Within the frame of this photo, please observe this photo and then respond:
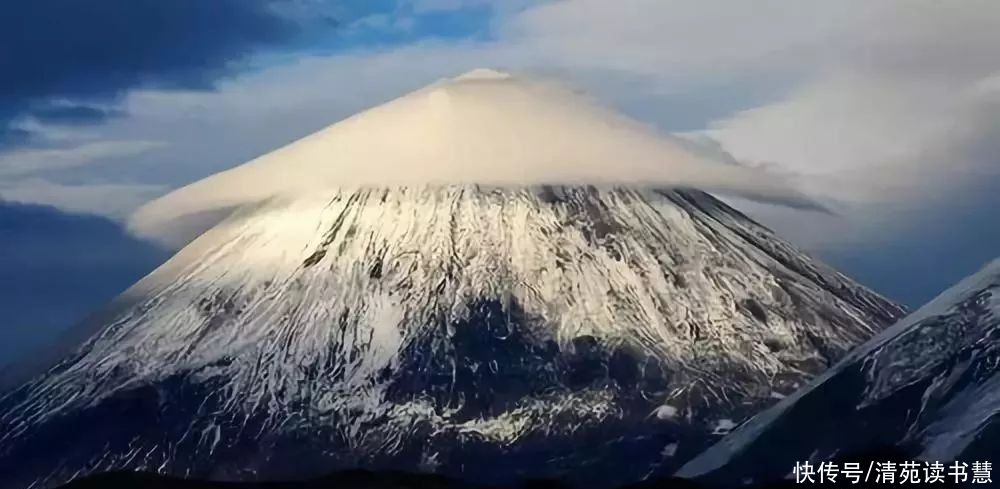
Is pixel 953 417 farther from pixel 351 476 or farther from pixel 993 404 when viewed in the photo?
pixel 351 476

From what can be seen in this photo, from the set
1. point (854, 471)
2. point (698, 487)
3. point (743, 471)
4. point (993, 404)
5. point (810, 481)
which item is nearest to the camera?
point (854, 471)

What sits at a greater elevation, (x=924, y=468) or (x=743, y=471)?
(x=924, y=468)

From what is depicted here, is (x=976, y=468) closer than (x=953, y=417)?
Yes

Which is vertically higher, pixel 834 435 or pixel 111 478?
pixel 111 478

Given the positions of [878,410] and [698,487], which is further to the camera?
[878,410]

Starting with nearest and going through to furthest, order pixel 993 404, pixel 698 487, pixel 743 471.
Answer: pixel 698 487
pixel 993 404
pixel 743 471

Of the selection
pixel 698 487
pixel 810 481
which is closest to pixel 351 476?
pixel 698 487

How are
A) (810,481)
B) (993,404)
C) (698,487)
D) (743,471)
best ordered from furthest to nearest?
(743,471) → (993,404) → (698,487) → (810,481)

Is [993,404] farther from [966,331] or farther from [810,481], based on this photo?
[810,481]

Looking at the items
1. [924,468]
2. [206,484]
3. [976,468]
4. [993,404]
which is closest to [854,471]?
[924,468]
